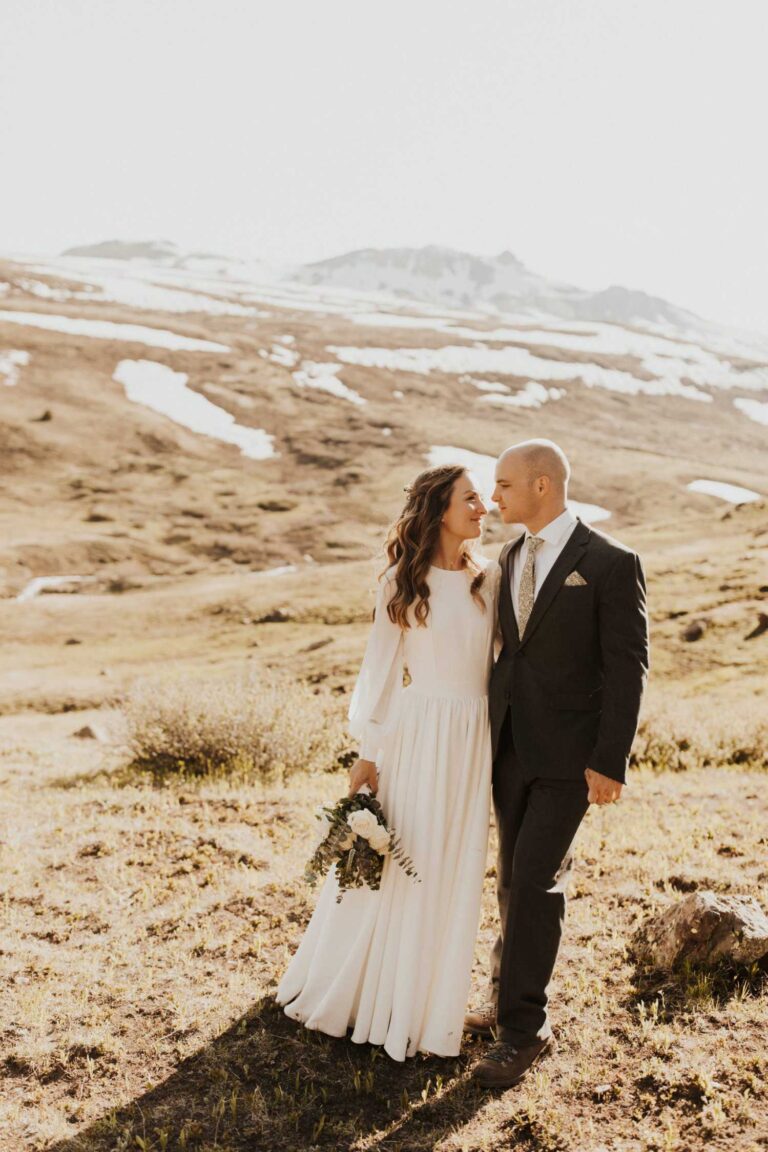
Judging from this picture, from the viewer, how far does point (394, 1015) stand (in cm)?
425

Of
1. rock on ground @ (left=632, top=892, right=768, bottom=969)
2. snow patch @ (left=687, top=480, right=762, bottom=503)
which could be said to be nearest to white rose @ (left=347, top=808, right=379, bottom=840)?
rock on ground @ (left=632, top=892, right=768, bottom=969)

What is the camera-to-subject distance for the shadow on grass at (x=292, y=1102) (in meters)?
3.87

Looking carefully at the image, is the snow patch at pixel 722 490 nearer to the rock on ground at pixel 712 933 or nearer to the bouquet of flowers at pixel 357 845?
the rock on ground at pixel 712 933

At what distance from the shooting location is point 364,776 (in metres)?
4.38

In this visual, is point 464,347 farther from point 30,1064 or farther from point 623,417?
point 30,1064

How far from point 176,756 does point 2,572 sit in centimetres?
1674

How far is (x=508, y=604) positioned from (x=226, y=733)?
6.19 metres

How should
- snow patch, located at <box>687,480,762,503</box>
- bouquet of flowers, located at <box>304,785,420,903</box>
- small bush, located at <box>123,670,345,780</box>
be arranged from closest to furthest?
bouquet of flowers, located at <box>304,785,420,903</box> < small bush, located at <box>123,670,345,780</box> < snow patch, located at <box>687,480,762,503</box>

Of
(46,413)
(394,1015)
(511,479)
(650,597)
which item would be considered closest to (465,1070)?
(394,1015)

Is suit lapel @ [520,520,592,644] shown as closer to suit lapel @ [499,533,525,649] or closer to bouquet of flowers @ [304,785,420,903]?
suit lapel @ [499,533,525,649]

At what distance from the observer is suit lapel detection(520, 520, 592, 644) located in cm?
401

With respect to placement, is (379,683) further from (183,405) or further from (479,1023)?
(183,405)

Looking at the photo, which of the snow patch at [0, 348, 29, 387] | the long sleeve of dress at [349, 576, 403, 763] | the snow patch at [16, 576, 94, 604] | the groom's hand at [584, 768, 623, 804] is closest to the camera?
the groom's hand at [584, 768, 623, 804]

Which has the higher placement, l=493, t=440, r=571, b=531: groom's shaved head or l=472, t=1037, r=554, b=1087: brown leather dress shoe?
l=493, t=440, r=571, b=531: groom's shaved head
